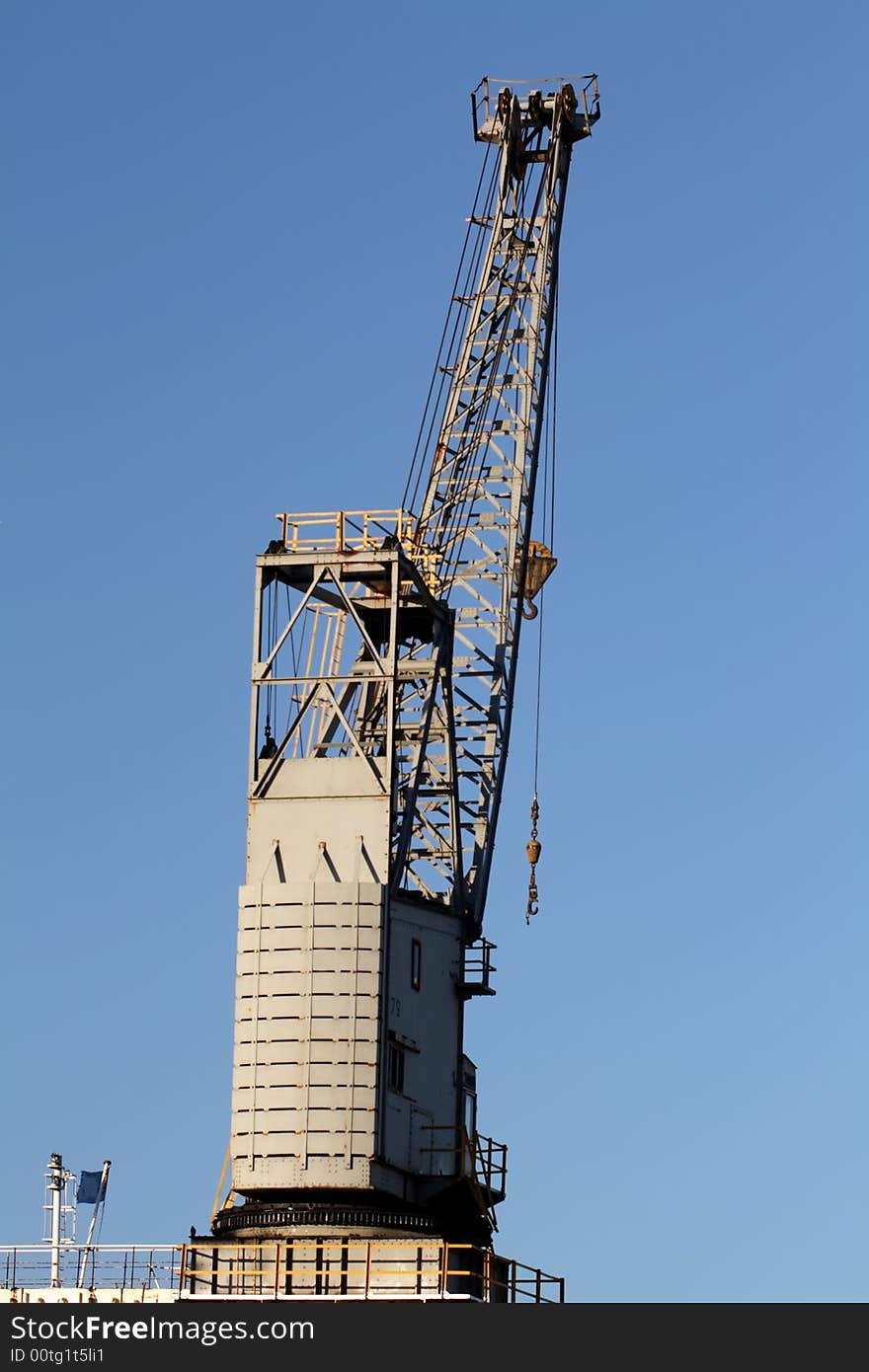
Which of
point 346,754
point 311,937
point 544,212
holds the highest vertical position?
point 544,212

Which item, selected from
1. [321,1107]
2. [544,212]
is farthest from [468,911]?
[544,212]

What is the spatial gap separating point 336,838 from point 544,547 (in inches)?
958

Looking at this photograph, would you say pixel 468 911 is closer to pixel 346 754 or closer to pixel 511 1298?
pixel 346 754

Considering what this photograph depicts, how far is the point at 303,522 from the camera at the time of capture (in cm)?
8475

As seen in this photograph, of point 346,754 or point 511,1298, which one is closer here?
point 511,1298

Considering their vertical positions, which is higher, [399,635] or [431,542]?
[431,542]

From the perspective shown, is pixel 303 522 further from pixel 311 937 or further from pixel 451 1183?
pixel 451 1183

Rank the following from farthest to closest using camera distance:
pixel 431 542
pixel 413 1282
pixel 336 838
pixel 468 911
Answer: pixel 431 542
pixel 468 911
pixel 336 838
pixel 413 1282

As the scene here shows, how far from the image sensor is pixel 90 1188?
86.0 m

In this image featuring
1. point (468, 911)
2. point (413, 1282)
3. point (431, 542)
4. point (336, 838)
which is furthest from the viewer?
point (431, 542)

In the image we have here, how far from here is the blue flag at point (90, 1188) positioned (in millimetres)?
85688

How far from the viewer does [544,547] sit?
102 metres

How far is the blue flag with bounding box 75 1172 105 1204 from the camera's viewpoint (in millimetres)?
85688

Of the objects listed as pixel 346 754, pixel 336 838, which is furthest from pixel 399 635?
pixel 336 838
